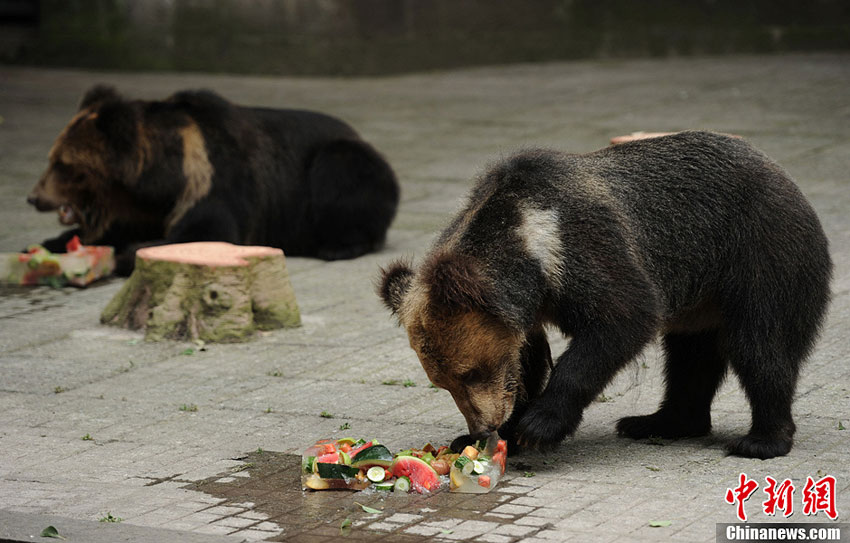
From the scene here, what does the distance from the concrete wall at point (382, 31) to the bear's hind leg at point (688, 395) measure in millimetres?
13992

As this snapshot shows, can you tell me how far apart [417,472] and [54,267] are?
5502 mm

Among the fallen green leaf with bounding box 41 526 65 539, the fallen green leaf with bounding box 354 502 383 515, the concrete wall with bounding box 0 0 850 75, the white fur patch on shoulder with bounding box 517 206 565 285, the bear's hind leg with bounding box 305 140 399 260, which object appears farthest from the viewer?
the concrete wall with bounding box 0 0 850 75

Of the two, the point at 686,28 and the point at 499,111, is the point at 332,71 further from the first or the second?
the point at 686,28

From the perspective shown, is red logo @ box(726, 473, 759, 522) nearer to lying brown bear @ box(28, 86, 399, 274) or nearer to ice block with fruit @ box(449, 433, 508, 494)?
ice block with fruit @ box(449, 433, 508, 494)

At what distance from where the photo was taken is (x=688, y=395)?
247 inches

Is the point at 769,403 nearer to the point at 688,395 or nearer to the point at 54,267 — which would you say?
the point at 688,395

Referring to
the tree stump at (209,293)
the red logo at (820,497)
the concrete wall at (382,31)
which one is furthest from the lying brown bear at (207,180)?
the concrete wall at (382,31)

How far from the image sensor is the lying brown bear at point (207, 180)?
1026cm

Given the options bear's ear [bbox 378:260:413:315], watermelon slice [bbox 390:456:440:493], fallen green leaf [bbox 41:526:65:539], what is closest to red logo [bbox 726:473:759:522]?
watermelon slice [bbox 390:456:440:493]

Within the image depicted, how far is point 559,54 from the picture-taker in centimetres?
2067

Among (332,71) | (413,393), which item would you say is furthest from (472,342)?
(332,71)

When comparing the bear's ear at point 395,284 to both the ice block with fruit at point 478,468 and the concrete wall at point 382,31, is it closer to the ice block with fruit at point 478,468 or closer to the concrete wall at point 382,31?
the ice block with fruit at point 478,468

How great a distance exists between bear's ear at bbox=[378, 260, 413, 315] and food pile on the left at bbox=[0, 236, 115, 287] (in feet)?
16.7

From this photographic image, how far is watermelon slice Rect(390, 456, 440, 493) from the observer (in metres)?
5.57
